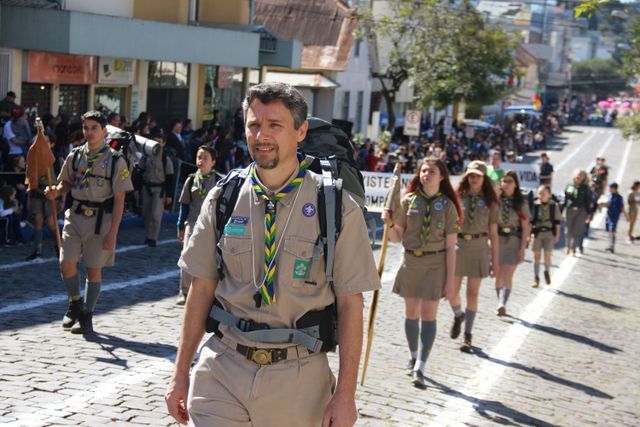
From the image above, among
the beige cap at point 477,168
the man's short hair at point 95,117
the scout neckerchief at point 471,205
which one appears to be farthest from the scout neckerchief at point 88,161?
the scout neckerchief at point 471,205

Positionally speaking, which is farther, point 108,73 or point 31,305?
point 108,73

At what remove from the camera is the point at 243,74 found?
33125 millimetres

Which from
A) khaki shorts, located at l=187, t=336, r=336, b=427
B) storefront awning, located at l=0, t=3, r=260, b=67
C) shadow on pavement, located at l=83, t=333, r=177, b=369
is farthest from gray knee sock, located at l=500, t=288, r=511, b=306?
storefront awning, located at l=0, t=3, r=260, b=67

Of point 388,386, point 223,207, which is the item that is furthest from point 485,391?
point 223,207

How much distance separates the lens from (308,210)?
15.2ft

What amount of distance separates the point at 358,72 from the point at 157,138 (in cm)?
3435

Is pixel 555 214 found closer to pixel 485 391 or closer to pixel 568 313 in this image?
pixel 568 313

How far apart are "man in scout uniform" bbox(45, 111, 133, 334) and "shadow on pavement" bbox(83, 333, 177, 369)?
1.94 feet

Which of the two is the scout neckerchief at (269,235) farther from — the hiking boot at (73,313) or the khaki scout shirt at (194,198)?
the khaki scout shirt at (194,198)

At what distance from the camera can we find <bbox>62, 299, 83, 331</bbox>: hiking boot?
32.6 ft

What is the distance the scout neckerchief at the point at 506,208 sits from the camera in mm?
13695

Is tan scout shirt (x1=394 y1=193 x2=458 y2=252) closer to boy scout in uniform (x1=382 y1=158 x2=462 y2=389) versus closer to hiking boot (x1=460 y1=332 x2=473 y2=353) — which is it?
boy scout in uniform (x1=382 y1=158 x2=462 y2=389)

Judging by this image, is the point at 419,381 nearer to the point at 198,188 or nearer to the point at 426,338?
the point at 426,338

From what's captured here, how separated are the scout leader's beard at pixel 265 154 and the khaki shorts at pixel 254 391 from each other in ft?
2.51
